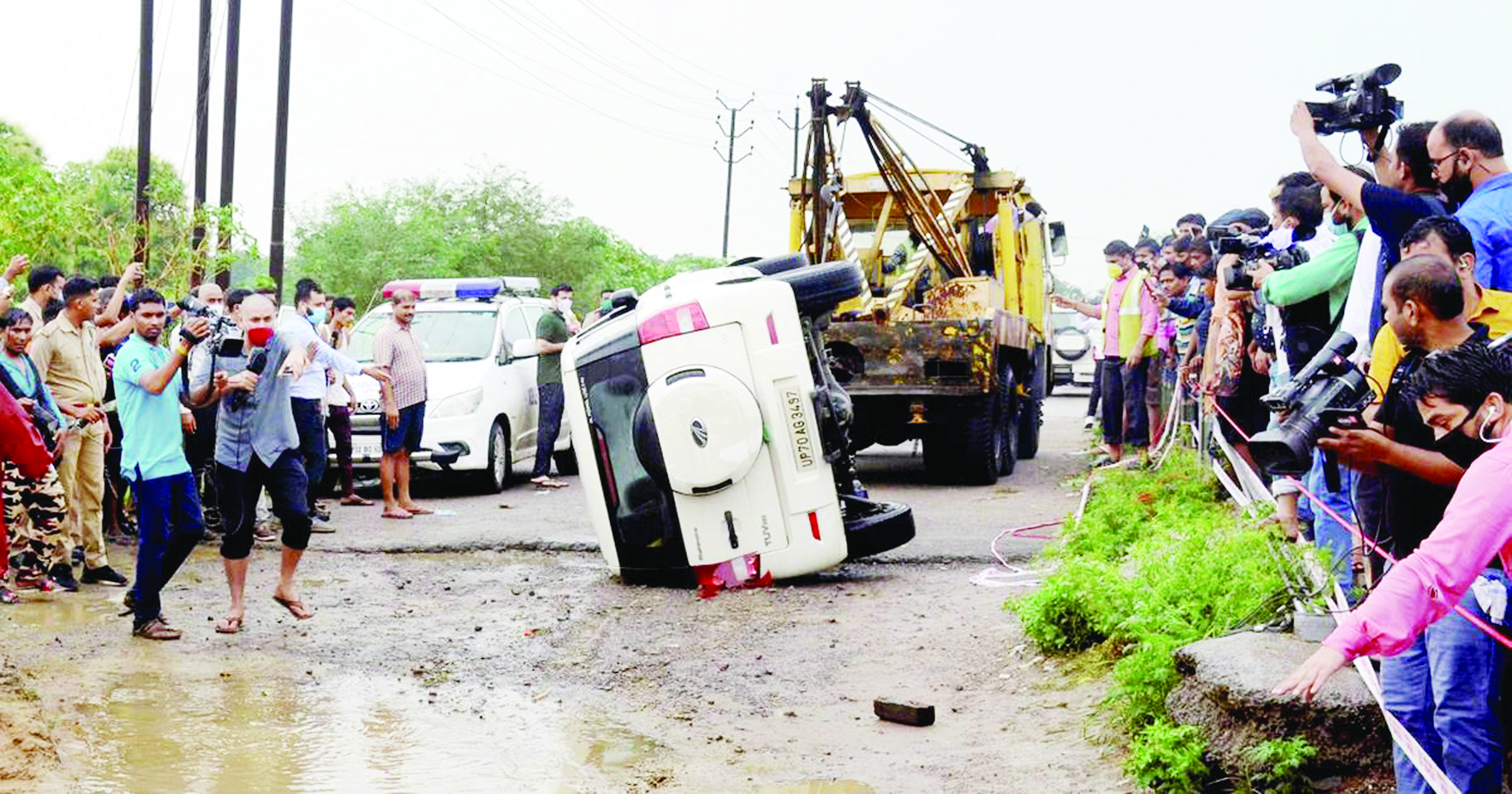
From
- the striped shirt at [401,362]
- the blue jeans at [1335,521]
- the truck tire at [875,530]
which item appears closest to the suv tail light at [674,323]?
the truck tire at [875,530]

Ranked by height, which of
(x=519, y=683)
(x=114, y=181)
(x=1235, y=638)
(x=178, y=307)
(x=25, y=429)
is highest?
(x=114, y=181)

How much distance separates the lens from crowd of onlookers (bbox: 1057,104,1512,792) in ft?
11.0

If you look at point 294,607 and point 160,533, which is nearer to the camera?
point 160,533

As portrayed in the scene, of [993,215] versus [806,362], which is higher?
[993,215]

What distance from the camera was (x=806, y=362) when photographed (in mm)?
8969

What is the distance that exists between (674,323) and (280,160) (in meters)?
15.1

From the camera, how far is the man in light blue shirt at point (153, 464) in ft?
25.5

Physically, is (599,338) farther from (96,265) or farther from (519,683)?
(96,265)

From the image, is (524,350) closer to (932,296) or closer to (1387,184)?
(932,296)

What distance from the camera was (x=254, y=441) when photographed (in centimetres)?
790

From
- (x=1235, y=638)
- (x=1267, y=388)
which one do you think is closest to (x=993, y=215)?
(x=1267, y=388)

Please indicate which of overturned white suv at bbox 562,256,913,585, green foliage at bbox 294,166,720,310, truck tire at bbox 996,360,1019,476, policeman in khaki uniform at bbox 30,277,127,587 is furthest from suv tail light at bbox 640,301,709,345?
green foliage at bbox 294,166,720,310

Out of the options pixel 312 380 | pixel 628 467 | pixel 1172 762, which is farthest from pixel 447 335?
pixel 1172 762

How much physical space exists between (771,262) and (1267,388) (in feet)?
9.88
